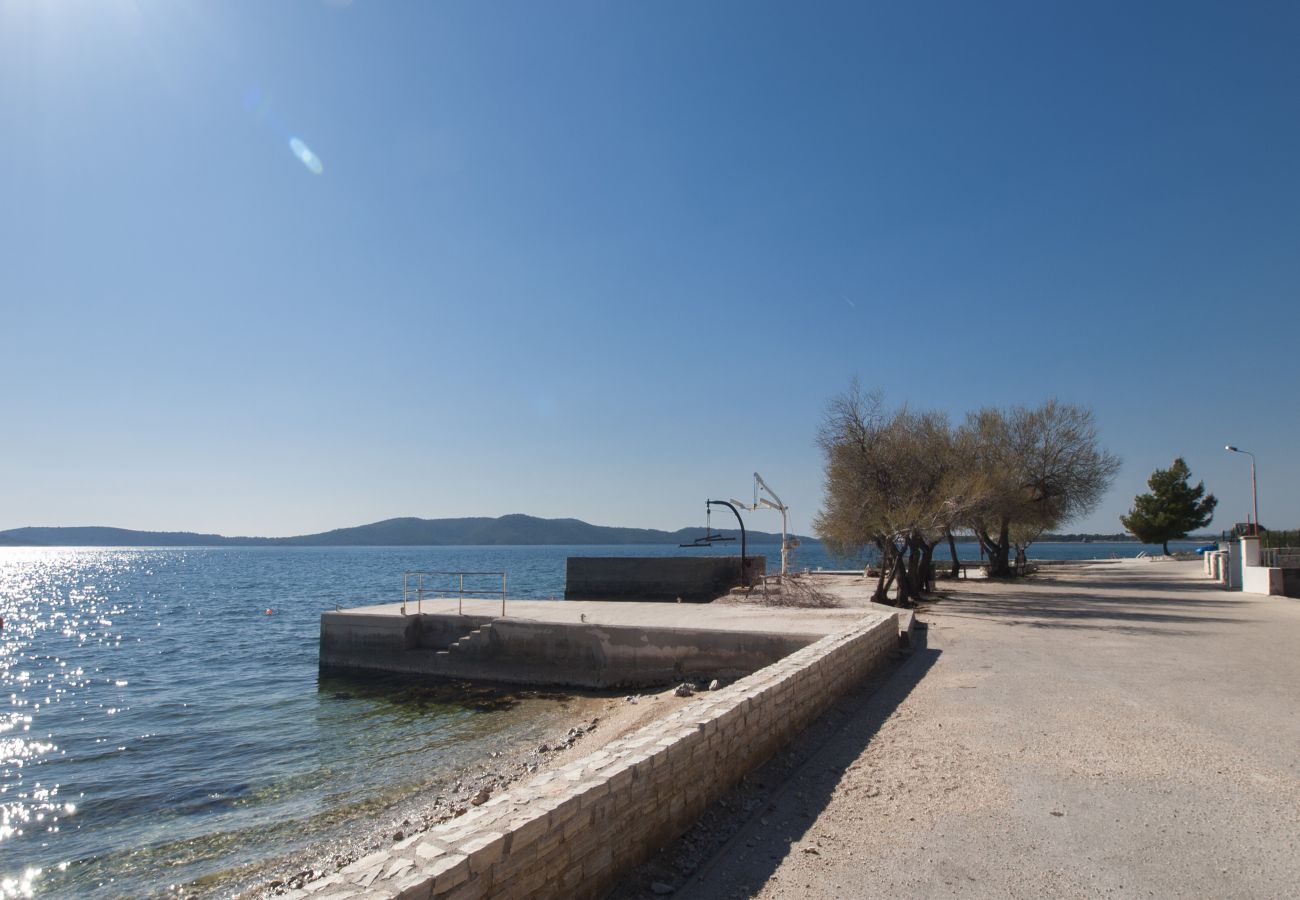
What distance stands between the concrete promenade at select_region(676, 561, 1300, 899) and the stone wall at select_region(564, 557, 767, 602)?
19.6m

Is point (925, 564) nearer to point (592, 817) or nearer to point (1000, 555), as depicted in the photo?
point (1000, 555)

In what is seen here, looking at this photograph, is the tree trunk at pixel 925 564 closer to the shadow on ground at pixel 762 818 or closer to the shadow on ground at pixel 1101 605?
the shadow on ground at pixel 1101 605

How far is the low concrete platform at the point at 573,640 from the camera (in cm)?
1487

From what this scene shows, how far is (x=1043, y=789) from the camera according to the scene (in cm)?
632

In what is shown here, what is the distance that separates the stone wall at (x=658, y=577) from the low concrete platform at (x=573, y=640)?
→ 11.6m

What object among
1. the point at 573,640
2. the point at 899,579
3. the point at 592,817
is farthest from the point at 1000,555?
the point at 592,817

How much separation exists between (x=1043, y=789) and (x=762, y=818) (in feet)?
7.91

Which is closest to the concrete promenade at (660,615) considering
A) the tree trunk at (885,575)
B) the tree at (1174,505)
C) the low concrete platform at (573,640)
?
the low concrete platform at (573,640)

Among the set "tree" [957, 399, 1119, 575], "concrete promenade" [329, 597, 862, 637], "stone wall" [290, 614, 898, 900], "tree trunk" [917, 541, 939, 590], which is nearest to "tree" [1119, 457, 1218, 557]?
"tree" [957, 399, 1119, 575]

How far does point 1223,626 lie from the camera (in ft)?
57.2

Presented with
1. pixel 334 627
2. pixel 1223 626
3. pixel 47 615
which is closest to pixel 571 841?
pixel 334 627

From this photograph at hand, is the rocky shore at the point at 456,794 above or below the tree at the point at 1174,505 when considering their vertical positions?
below

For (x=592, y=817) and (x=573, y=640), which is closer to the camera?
(x=592, y=817)

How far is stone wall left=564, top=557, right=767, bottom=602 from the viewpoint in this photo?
1272 inches
